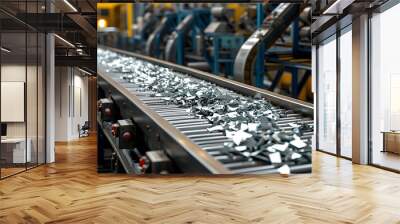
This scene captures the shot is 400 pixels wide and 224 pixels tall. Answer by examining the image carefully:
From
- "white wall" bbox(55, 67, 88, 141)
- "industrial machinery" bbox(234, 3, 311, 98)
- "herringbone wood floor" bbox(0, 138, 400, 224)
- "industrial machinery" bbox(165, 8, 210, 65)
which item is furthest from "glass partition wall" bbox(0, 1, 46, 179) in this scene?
"industrial machinery" bbox(234, 3, 311, 98)

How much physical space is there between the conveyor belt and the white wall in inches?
61.1

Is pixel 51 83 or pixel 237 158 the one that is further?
pixel 51 83

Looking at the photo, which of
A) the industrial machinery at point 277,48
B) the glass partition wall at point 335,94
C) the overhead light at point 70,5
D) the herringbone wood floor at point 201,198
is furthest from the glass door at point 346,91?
the overhead light at point 70,5

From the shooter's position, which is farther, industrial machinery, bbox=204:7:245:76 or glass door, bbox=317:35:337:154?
glass door, bbox=317:35:337:154

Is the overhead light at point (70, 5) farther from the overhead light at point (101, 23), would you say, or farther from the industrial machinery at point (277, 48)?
the industrial machinery at point (277, 48)

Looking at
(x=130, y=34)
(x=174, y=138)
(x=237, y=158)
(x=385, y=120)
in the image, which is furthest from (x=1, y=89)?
(x=385, y=120)

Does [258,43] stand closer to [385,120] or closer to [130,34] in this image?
[130,34]

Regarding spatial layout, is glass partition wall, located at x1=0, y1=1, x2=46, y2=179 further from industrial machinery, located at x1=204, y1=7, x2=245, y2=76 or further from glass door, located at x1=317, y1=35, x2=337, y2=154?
glass door, located at x1=317, y1=35, x2=337, y2=154

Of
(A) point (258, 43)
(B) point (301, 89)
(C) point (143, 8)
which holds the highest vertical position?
(C) point (143, 8)

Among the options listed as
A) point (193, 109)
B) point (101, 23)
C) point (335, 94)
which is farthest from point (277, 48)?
point (335, 94)

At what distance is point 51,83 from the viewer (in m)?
8.70

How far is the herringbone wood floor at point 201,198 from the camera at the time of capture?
179 inches

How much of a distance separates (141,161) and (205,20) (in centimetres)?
215

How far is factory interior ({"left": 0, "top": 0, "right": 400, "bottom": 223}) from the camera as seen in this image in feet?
18.6
